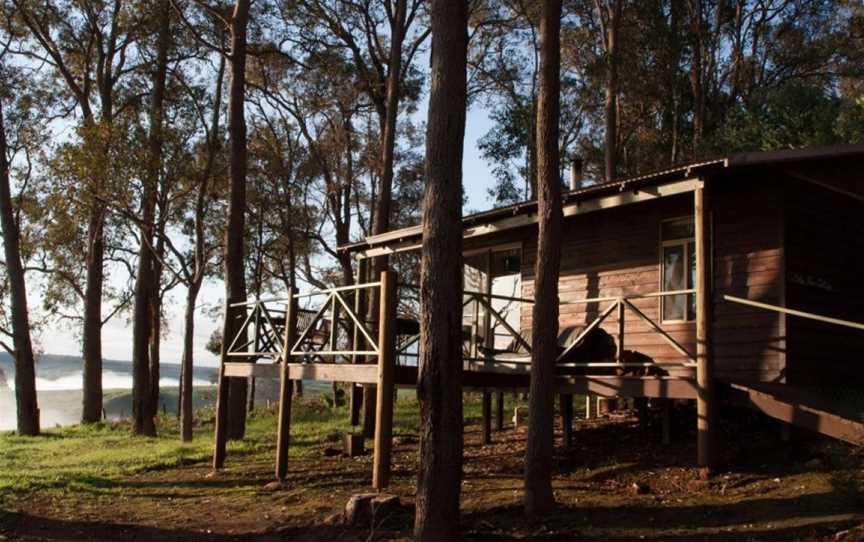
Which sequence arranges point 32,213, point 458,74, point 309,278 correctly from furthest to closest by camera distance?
point 309,278, point 32,213, point 458,74

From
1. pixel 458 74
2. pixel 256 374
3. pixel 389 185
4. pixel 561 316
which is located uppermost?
pixel 389 185

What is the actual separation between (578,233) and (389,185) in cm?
634

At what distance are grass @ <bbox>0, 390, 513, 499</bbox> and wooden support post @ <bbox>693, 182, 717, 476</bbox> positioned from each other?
678 centimetres

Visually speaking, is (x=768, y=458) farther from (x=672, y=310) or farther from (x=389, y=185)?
(x=389, y=185)

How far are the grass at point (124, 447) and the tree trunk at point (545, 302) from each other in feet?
20.0

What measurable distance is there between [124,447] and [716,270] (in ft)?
39.6

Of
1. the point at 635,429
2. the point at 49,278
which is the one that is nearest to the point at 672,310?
the point at 635,429

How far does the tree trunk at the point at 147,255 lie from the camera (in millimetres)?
18938

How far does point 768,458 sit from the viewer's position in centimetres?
932

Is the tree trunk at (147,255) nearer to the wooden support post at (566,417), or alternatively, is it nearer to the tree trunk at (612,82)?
the wooden support post at (566,417)

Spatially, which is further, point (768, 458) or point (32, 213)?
point (32, 213)

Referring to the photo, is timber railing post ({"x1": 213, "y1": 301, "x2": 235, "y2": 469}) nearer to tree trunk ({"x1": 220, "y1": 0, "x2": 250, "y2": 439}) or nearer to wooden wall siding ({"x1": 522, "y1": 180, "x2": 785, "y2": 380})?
tree trunk ({"x1": 220, "y1": 0, "x2": 250, "y2": 439})

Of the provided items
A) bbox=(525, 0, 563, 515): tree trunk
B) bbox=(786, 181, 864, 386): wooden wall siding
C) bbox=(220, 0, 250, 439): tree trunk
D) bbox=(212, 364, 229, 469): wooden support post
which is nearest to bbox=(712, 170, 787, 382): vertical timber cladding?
bbox=(786, 181, 864, 386): wooden wall siding

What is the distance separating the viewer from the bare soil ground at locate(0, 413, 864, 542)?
7.33 metres
